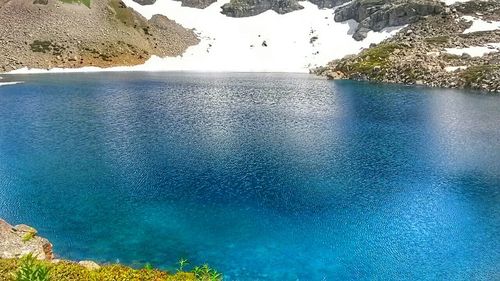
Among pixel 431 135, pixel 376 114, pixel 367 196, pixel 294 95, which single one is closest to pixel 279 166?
pixel 367 196

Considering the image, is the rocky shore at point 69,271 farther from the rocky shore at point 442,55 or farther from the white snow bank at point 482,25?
the white snow bank at point 482,25

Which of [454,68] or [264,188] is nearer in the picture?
[264,188]

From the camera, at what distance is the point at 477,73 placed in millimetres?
130125

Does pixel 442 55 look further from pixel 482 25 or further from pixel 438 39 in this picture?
pixel 482 25

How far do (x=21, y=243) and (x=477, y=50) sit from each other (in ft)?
536

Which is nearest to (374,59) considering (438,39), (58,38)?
(438,39)

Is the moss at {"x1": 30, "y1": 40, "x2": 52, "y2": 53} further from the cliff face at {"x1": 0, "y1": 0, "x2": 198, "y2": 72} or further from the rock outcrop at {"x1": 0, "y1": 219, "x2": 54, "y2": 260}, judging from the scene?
the rock outcrop at {"x1": 0, "y1": 219, "x2": 54, "y2": 260}

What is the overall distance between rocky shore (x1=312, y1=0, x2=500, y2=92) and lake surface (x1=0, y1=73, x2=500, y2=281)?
5208 cm

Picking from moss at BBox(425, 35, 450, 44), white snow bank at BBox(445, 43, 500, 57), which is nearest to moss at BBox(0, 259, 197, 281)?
white snow bank at BBox(445, 43, 500, 57)

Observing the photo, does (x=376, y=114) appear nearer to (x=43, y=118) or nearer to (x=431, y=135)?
(x=431, y=135)

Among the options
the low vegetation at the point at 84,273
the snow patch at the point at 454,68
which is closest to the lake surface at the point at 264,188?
the low vegetation at the point at 84,273

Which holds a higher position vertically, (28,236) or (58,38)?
(58,38)

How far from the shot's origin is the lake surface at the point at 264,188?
31016mm

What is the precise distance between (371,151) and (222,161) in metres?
22.0
